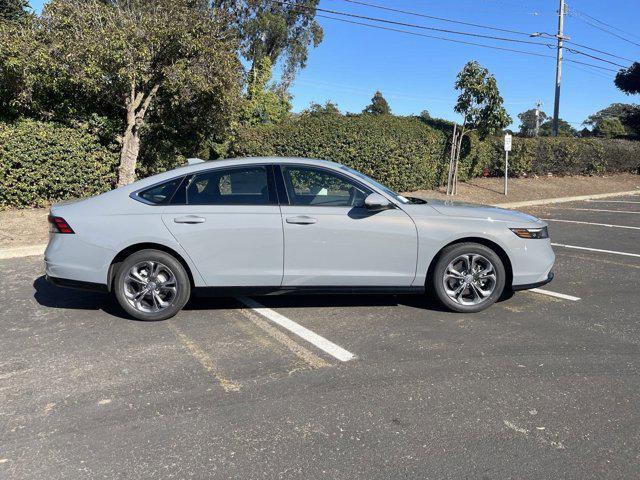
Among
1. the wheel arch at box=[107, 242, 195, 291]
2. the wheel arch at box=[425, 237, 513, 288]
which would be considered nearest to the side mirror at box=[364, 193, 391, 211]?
the wheel arch at box=[425, 237, 513, 288]

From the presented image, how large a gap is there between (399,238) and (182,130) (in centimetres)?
887

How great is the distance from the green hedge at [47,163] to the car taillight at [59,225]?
20.6 feet

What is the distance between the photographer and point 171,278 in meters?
4.74

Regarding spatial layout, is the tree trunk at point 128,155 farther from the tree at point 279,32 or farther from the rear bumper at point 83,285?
the tree at point 279,32

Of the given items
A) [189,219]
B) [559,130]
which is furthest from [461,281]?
[559,130]

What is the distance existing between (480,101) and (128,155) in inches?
405

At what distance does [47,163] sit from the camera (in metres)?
10.2

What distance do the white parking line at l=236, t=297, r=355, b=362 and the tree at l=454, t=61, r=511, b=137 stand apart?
1238 centimetres

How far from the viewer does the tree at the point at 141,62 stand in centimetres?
974

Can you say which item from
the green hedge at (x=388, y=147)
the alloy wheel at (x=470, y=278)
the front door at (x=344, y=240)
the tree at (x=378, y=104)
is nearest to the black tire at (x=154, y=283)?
the front door at (x=344, y=240)

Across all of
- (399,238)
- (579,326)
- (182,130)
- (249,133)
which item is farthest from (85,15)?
(579,326)

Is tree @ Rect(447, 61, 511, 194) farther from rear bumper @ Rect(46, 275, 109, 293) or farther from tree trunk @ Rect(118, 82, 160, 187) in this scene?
rear bumper @ Rect(46, 275, 109, 293)

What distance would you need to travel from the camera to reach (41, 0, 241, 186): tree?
9.74 metres

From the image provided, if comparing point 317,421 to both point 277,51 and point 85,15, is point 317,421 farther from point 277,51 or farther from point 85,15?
point 277,51
